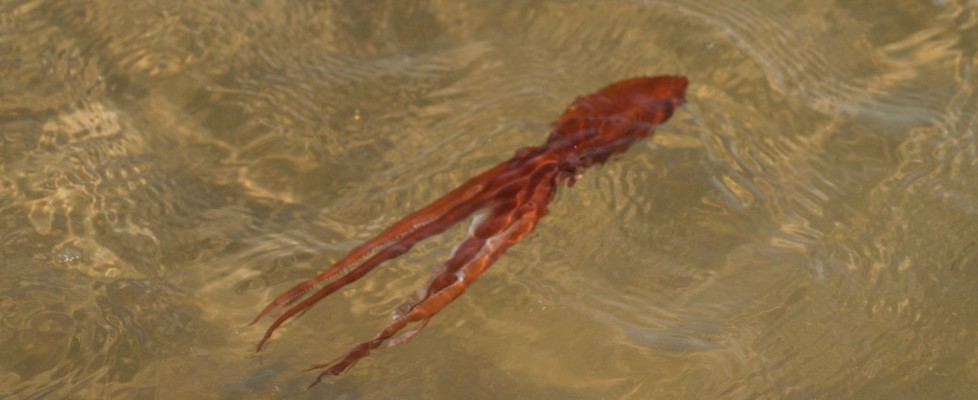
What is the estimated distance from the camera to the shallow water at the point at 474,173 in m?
3.50

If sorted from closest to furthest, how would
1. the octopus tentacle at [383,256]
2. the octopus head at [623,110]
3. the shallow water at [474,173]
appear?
1. the octopus tentacle at [383,256]
2. the shallow water at [474,173]
3. the octopus head at [623,110]

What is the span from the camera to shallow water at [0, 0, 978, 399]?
3496 mm

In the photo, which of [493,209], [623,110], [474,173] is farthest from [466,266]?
[623,110]

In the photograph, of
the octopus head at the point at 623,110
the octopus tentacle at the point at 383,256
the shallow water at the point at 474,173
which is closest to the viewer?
the octopus tentacle at the point at 383,256

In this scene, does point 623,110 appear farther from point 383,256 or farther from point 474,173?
point 383,256

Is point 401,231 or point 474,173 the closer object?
point 401,231

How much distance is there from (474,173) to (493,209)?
1.52 ft

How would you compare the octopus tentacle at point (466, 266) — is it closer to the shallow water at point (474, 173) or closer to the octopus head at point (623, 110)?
the shallow water at point (474, 173)

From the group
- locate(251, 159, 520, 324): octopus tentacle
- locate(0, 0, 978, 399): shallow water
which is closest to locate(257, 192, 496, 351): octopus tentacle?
locate(251, 159, 520, 324): octopus tentacle

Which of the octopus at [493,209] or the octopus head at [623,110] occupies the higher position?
the octopus head at [623,110]

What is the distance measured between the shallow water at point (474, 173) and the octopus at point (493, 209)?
0.08 metres

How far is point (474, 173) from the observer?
161 inches

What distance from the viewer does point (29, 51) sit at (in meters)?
4.56

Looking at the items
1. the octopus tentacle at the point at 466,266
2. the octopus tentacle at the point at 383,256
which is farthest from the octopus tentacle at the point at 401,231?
the octopus tentacle at the point at 466,266
